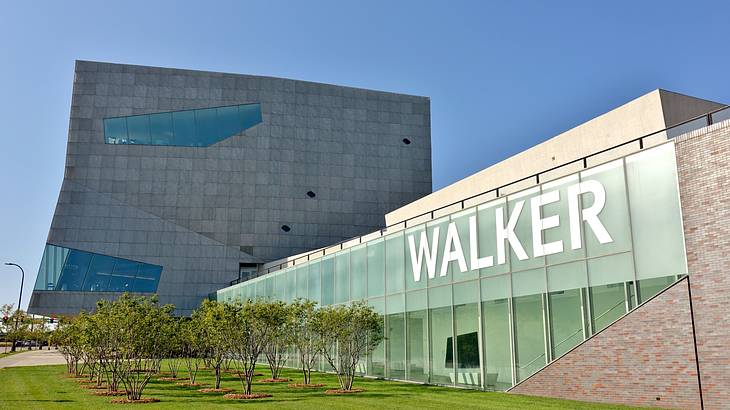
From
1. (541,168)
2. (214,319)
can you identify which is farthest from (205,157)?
(541,168)

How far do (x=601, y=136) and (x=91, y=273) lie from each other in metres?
54.6

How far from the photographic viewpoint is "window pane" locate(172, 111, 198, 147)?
217ft

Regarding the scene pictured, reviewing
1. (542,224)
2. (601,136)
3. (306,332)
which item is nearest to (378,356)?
(306,332)

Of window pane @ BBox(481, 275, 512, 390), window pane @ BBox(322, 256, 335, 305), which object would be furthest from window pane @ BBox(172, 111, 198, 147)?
window pane @ BBox(481, 275, 512, 390)

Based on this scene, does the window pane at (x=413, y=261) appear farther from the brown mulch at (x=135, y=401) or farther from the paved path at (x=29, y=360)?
the paved path at (x=29, y=360)

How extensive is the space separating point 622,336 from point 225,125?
55785 millimetres

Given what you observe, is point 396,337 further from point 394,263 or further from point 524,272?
point 524,272

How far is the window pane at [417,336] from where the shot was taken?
27.0 meters

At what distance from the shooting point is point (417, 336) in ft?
90.7

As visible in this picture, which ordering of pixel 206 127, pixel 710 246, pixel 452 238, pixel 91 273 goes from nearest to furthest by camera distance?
pixel 710 246, pixel 452 238, pixel 91 273, pixel 206 127

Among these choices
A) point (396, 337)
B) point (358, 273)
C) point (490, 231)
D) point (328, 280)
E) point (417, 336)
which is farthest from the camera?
point (328, 280)

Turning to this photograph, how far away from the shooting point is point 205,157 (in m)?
66.0

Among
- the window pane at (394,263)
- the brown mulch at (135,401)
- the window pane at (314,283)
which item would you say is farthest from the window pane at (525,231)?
the window pane at (314,283)

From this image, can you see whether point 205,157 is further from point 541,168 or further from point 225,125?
point 541,168
